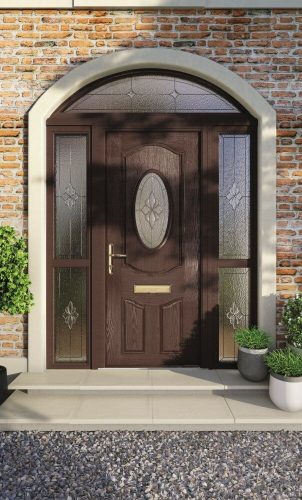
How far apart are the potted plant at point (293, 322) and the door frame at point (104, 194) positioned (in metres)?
0.44

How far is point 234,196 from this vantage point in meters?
4.49

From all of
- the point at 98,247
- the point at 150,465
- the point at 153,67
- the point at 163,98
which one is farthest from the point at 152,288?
the point at 153,67

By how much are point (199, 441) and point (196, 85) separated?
3.63 metres

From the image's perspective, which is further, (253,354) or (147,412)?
(253,354)

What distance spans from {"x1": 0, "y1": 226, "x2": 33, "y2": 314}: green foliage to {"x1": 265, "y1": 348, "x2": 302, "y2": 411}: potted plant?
246 centimetres

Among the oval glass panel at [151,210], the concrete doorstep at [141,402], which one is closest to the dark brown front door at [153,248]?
the oval glass panel at [151,210]

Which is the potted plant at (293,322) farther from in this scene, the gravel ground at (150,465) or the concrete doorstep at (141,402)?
the gravel ground at (150,465)

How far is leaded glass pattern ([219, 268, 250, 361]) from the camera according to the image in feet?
14.8

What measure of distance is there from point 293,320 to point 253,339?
437mm

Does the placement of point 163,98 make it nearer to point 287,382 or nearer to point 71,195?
point 71,195

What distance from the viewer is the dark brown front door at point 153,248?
4.49 m

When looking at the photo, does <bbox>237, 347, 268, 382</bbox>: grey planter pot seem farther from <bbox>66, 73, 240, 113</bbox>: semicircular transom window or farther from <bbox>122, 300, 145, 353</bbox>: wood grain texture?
<bbox>66, 73, 240, 113</bbox>: semicircular transom window

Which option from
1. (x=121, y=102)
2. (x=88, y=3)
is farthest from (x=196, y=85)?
(x=88, y=3)

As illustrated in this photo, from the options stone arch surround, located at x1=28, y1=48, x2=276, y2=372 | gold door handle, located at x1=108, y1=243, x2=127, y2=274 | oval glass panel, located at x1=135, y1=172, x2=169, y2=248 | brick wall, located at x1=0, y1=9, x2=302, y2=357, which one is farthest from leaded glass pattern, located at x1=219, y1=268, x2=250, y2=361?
gold door handle, located at x1=108, y1=243, x2=127, y2=274
